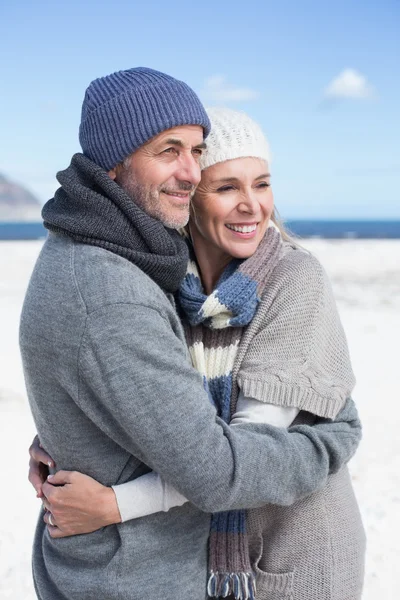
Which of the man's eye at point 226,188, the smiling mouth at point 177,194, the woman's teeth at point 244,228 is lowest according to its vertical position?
the woman's teeth at point 244,228

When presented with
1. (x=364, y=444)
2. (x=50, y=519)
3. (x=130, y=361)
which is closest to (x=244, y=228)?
(x=130, y=361)

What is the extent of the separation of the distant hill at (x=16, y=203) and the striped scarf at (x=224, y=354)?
469 feet

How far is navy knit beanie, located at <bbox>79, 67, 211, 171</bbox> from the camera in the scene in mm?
1992

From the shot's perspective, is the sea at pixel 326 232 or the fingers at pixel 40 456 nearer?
the fingers at pixel 40 456

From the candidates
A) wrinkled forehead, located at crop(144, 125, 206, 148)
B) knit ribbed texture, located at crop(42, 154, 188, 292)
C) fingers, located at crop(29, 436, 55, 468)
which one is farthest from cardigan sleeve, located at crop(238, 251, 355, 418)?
fingers, located at crop(29, 436, 55, 468)

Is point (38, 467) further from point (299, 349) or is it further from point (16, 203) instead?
point (16, 203)

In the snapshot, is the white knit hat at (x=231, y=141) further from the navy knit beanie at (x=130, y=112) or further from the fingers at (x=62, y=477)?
the fingers at (x=62, y=477)

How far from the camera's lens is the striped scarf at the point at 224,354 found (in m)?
2.08

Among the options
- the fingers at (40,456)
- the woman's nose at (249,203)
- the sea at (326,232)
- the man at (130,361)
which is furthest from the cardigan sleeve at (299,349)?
the sea at (326,232)

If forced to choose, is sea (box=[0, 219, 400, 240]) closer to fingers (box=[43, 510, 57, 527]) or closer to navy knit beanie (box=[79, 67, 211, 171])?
navy knit beanie (box=[79, 67, 211, 171])

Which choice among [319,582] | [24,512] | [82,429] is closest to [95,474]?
[82,429]

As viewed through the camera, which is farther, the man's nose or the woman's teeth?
the woman's teeth

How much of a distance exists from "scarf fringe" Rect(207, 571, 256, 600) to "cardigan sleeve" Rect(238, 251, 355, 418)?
21.7 inches

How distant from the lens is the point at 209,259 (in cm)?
247
